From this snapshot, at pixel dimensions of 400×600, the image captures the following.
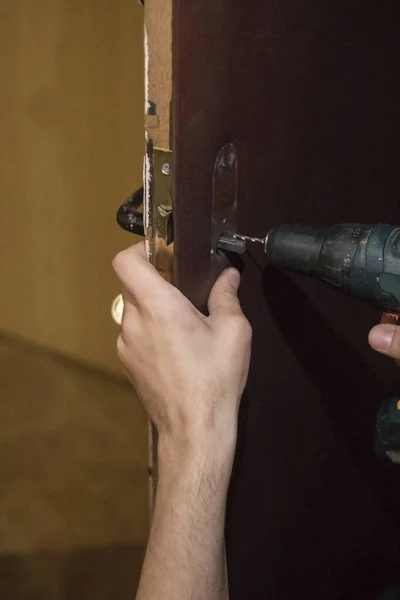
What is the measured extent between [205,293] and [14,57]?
2.41 ft

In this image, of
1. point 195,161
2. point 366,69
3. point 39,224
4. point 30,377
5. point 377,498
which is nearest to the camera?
point 195,161

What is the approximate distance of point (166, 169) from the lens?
53cm

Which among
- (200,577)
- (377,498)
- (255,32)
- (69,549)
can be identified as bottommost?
(69,549)

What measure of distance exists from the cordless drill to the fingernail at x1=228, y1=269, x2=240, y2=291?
36 millimetres

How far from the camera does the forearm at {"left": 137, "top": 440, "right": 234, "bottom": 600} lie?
575mm

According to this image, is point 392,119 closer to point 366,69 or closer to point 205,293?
point 366,69

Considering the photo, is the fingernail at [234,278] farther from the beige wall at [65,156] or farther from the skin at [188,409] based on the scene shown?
the beige wall at [65,156]

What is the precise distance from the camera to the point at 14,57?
1.07 m

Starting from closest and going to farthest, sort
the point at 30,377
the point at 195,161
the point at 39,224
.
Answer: the point at 195,161 < the point at 39,224 < the point at 30,377

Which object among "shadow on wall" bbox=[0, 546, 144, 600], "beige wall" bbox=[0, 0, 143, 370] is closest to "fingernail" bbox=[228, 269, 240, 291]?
"beige wall" bbox=[0, 0, 143, 370]

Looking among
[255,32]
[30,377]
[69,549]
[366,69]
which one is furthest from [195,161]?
[69,549]

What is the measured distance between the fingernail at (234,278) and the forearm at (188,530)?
172 millimetres

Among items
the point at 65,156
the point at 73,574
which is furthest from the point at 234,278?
the point at 73,574

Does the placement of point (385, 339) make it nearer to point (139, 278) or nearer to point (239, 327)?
point (239, 327)
